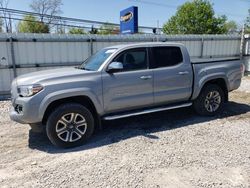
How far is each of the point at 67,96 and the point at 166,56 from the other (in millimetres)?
2467

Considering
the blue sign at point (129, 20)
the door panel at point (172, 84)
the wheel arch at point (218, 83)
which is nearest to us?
the door panel at point (172, 84)

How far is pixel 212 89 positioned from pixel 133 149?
297 centimetres

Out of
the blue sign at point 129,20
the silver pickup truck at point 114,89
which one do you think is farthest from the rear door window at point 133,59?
the blue sign at point 129,20

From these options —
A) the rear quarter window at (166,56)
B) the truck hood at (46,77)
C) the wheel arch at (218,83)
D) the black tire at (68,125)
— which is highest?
the rear quarter window at (166,56)

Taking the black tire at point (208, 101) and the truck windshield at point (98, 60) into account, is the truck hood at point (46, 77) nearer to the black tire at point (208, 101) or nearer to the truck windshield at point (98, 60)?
the truck windshield at point (98, 60)

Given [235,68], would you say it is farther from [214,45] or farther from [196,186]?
[214,45]

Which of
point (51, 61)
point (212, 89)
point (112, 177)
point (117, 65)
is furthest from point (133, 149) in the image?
point (51, 61)

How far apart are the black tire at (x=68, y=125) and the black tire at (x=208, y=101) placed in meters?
2.90

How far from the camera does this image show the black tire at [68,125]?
4.39 meters

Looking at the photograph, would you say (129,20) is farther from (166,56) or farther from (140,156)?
(140,156)

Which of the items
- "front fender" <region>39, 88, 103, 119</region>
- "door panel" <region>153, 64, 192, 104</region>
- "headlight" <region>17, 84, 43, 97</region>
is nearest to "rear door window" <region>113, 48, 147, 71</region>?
"door panel" <region>153, 64, 192, 104</region>

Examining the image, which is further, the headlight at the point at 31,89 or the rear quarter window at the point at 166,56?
the rear quarter window at the point at 166,56

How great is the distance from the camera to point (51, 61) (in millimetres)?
9859

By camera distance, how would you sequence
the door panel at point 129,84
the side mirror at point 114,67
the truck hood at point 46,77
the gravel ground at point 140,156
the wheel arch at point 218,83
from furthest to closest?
the wheel arch at point 218,83 < the door panel at point 129,84 < the side mirror at point 114,67 < the truck hood at point 46,77 < the gravel ground at point 140,156
